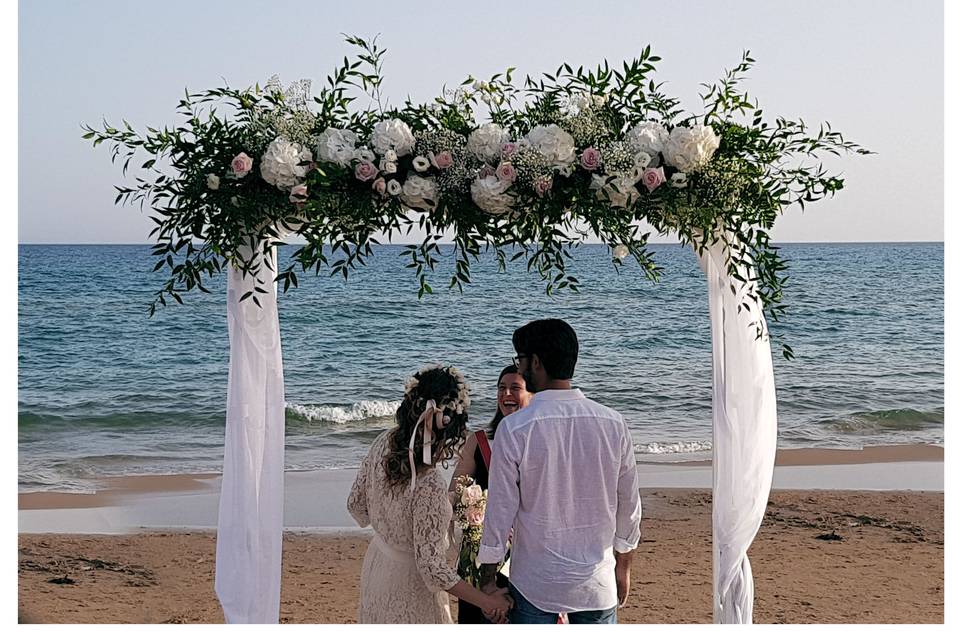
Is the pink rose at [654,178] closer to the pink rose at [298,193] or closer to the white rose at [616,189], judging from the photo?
the white rose at [616,189]

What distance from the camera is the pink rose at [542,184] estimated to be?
394 cm

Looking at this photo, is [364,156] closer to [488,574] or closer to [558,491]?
[558,491]

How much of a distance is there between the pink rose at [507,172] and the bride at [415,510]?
0.74 m

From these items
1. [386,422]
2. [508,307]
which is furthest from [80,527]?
[508,307]

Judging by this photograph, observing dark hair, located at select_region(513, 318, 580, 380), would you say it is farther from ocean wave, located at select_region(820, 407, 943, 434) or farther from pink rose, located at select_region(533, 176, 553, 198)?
ocean wave, located at select_region(820, 407, 943, 434)

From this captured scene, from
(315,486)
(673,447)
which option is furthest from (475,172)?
A: (673,447)

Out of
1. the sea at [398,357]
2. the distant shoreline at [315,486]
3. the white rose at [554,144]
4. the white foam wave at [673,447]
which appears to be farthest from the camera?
the sea at [398,357]

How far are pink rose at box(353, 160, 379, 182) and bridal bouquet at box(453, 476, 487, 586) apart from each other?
1290 millimetres

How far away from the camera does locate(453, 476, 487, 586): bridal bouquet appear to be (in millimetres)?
4180

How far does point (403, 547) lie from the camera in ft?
12.6

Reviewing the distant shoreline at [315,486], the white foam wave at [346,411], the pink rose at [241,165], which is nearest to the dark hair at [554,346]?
the pink rose at [241,165]

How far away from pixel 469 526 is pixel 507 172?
1.41 meters

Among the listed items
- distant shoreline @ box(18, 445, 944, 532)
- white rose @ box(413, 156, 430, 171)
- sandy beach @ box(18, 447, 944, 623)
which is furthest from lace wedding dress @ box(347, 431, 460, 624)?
distant shoreline @ box(18, 445, 944, 532)

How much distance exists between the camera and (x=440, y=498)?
12.1 feet
